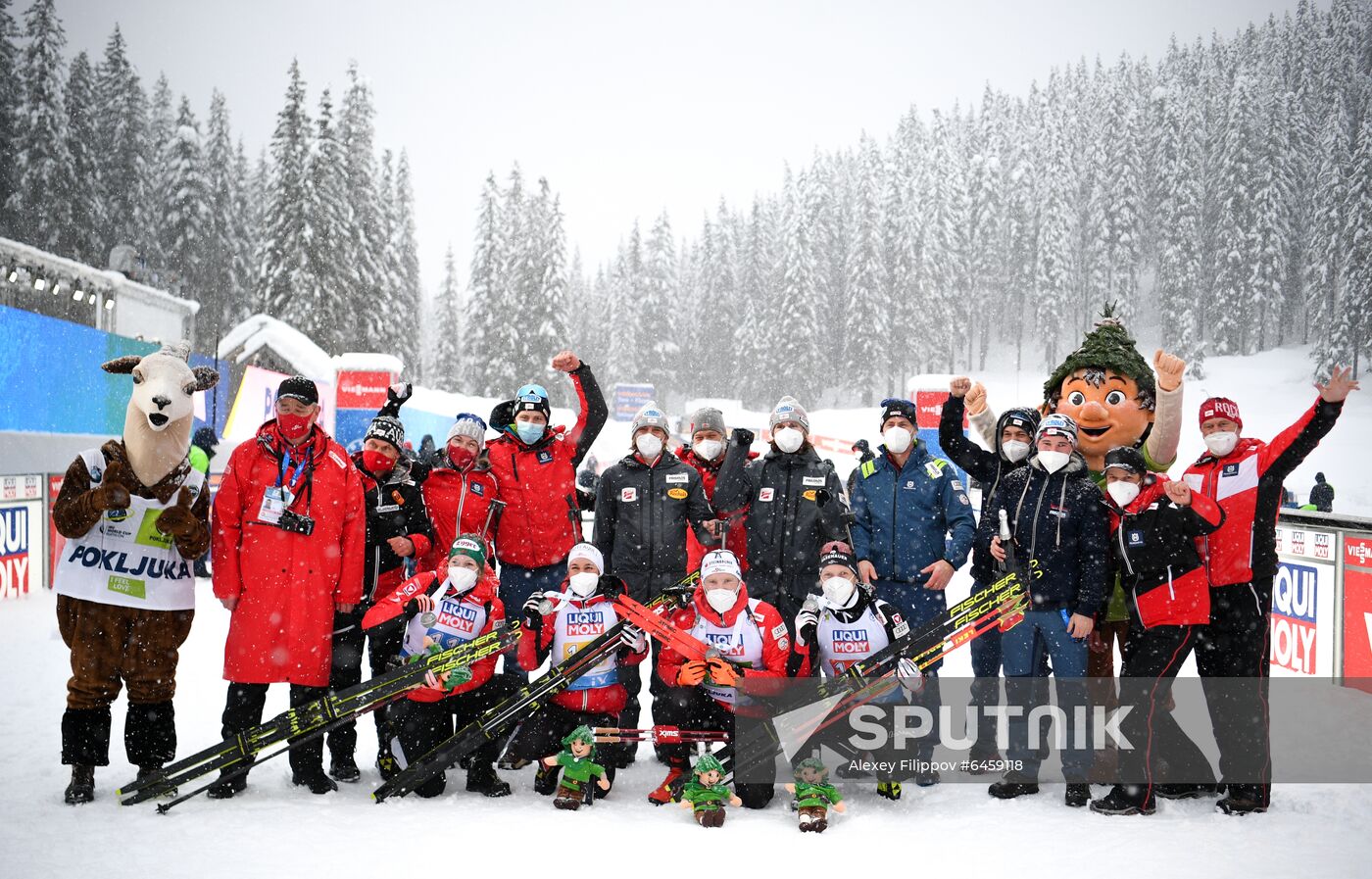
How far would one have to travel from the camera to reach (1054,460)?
192 inches

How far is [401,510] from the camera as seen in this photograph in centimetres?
522

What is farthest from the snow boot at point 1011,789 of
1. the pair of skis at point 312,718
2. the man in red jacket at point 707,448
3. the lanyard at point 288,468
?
the lanyard at point 288,468

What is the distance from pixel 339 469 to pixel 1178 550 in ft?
14.1

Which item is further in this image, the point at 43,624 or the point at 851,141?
the point at 851,141

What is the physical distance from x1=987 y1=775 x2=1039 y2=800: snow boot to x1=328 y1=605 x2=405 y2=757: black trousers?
3174mm

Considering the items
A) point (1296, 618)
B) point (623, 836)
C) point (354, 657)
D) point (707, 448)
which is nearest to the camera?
point (623, 836)

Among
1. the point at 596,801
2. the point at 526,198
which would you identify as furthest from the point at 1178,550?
the point at 526,198

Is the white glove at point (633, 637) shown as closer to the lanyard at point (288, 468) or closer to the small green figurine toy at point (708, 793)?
the small green figurine toy at point (708, 793)

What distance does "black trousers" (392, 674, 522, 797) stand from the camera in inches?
185

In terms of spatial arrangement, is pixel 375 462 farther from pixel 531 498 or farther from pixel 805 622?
pixel 805 622

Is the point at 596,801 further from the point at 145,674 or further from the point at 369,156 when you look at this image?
the point at 369,156

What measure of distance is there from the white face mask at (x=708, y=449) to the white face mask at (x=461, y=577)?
201 cm

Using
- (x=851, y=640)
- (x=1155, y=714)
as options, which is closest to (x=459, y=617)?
(x=851, y=640)

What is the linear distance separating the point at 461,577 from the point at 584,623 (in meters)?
0.74
